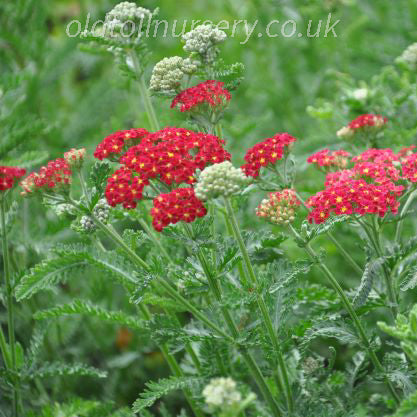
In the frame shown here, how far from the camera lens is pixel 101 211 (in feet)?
7.14

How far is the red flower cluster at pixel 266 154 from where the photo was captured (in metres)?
2.24

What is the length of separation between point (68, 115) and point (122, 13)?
2766 mm

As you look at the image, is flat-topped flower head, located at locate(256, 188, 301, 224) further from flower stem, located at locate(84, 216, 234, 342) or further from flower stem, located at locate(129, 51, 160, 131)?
flower stem, located at locate(129, 51, 160, 131)

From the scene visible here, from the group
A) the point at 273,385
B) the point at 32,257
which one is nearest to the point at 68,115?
the point at 32,257

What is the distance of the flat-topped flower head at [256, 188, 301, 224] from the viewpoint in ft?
6.81

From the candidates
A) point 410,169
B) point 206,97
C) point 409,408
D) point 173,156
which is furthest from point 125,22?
point 409,408

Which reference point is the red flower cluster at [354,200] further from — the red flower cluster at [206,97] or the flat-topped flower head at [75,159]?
the flat-topped flower head at [75,159]

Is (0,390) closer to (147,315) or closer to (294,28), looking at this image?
(147,315)

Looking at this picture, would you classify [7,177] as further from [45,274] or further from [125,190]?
[125,190]

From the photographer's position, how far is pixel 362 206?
6.67ft

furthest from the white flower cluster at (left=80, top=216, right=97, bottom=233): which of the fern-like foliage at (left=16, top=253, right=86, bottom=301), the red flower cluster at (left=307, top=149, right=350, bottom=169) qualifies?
the red flower cluster at (left=307, top=149, right=350, bottom=169)

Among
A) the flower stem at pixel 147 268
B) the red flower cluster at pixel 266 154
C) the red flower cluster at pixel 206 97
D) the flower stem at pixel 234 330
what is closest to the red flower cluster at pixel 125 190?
the flower stem at pixel 147 268

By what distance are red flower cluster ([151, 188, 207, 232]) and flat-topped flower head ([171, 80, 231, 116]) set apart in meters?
0.43

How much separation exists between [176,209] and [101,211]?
45cm
